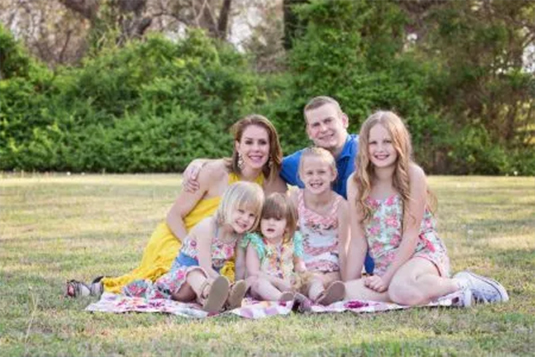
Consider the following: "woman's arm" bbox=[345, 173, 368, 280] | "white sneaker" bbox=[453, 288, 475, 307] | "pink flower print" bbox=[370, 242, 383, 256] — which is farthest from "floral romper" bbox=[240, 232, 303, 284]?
"white sneaker" bbox=[453, 288, 475, 307]

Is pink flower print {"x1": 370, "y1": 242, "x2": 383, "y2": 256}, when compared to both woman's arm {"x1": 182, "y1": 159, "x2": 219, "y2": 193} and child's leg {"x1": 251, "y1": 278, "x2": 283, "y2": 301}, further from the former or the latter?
woman's arm {"x1": 182, "y1": 159, "x2": 219, "y2": 193}

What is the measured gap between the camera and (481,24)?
18125 mm

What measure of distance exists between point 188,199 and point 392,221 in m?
1.28

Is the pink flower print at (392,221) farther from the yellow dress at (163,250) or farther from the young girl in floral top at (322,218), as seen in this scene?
the yellow dress at (163,250)

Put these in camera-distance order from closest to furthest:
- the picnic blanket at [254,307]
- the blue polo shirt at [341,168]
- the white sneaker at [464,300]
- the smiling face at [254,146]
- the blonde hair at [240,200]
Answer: the picnic blanket at [254,307] → the white sneaker at [464,300] → the blonde hair at [240,200] → the smiling face at [254,146] → the blue polo shirt at [341,168]

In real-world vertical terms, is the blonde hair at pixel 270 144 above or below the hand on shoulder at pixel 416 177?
above

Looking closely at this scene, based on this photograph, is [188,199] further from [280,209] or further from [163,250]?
[280,209]

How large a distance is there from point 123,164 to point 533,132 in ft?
27.0

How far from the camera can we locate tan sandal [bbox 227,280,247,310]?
450 centimetres

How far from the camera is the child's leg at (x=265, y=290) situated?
475 cm

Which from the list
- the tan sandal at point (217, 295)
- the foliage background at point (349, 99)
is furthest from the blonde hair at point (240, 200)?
the foliage background at point (349, 99)

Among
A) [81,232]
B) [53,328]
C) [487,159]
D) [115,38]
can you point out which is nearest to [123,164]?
[115,38]

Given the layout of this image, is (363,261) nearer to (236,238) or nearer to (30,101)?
(236,238)

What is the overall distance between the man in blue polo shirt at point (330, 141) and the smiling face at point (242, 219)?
0.73 meters
